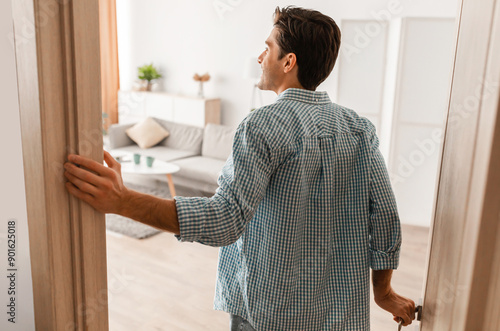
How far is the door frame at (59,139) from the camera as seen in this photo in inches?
30.9

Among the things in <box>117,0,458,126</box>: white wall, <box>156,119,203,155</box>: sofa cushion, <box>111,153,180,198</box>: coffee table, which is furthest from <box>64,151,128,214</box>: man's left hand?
<box>156,119,203,155</box>: sofa cushion

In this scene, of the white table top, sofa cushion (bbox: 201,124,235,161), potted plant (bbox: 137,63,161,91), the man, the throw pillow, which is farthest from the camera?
potted plant (bbox: 137,63,161,91)

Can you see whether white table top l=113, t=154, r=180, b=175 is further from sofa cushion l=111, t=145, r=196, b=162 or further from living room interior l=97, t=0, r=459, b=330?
sofa cushion l=111, t=145, r=196, b=162

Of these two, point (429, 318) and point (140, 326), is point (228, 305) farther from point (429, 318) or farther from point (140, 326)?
point (140, 326)

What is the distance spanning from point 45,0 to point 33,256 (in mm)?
440

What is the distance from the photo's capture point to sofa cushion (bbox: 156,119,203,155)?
219 inches

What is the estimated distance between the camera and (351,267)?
4.02 ft

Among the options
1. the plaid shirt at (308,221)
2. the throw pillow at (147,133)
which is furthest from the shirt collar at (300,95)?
the throw pillow at (147,133)

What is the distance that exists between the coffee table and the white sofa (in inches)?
7.9

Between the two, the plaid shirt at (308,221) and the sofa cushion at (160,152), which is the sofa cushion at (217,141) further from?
the plaid shirt at (308,221)

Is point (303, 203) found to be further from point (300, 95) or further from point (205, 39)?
point (205, 39)

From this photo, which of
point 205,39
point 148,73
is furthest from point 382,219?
point 148,73

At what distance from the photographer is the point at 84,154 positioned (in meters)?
0.86

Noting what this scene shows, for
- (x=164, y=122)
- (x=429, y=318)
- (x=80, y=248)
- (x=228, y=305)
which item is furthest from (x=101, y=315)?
(x=164, y=122)
